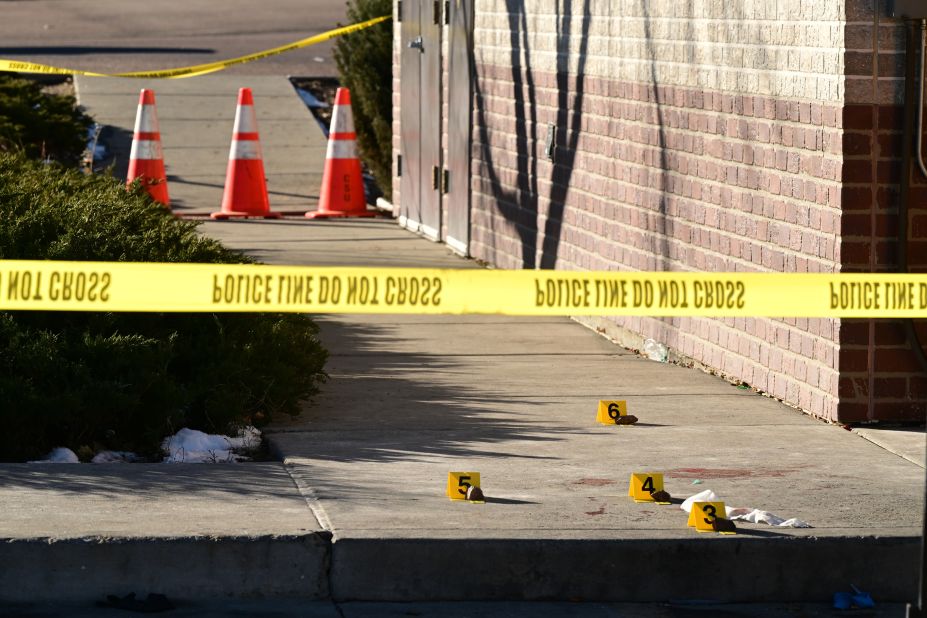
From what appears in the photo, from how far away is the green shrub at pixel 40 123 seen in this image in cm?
1486

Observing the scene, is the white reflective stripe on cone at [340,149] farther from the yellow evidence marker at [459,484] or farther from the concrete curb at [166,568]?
the concrete curb at [166,568]

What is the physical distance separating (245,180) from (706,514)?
9636mm

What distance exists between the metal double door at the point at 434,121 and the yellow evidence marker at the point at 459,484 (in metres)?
6.63

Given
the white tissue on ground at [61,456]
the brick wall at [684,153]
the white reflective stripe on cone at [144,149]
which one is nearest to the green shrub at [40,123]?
the white reflective stripe on cone at [144,149]

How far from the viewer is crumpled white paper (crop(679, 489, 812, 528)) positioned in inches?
232

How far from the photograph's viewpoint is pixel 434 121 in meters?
13.6

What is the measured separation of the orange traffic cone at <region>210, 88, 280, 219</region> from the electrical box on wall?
8562 mm

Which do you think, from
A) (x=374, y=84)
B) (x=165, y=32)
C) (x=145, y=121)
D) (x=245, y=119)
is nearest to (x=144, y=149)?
(x=145, y=121)

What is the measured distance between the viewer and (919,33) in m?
7.09

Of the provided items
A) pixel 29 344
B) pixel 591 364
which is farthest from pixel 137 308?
pixel 591 364

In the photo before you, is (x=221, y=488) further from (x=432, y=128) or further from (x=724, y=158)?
(x=432, y=128)

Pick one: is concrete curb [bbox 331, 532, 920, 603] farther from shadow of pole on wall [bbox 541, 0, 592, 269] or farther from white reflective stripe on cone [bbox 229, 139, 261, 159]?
white reflective stripe on cone [bbox 229, 139, 261, 159]

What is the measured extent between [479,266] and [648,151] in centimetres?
332

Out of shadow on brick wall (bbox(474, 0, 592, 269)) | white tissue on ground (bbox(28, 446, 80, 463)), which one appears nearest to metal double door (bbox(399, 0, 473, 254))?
shadow on brick wall (bbox(474, 0, 592, 269))
